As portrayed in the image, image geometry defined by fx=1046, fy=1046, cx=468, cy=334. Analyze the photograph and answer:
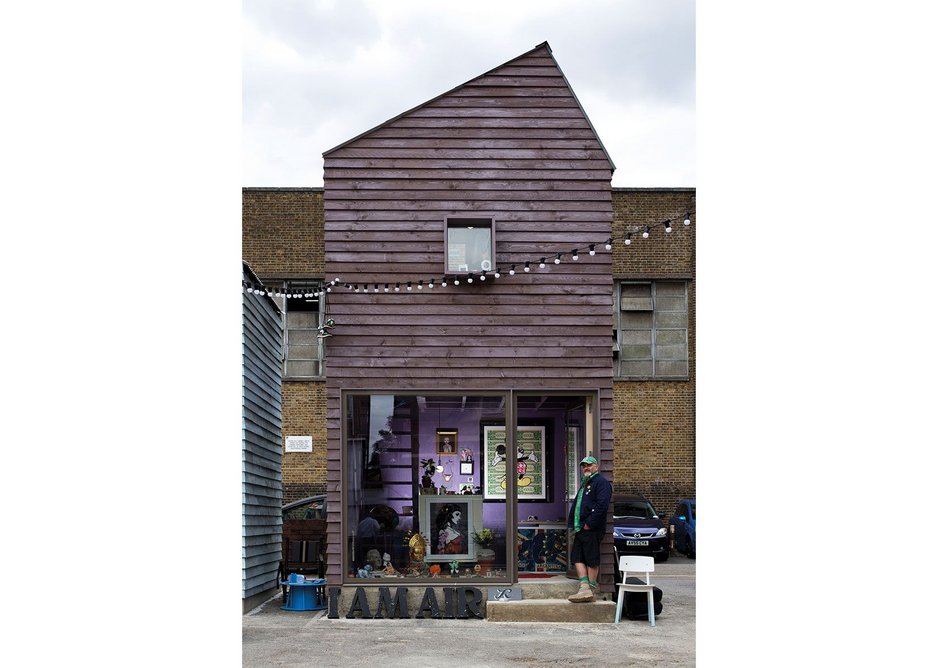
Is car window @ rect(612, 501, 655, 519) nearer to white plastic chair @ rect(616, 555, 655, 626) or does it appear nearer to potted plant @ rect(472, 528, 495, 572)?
potted plant @ rect(472, 528, 495, 572)

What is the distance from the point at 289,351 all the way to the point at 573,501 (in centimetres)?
1485

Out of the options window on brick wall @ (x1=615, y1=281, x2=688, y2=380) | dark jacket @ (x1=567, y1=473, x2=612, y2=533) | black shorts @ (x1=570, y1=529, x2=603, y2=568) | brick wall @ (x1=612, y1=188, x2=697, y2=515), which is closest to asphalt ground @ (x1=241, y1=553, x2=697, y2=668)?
black shorts @ (x1=570, y1=529, x2=603, y2=568)

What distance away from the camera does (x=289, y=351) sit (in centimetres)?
2714

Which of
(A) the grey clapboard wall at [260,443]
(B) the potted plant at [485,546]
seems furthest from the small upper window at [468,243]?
(B) the potted plant at [485,546]

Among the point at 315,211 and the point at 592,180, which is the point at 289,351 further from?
the point at 592,180

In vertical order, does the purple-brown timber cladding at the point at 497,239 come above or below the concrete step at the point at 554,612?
above

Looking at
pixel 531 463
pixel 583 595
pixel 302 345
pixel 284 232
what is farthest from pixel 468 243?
pixel 284 232

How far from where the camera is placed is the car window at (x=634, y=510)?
23.3m

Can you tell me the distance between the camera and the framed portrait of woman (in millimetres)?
13109

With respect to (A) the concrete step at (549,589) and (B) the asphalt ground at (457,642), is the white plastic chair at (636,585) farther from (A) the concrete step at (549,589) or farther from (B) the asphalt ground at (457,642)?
(A) the concrete step at (549,589)

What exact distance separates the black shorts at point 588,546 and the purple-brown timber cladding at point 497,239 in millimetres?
Answer: 334

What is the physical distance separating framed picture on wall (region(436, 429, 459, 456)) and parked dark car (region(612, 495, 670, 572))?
9.89 m

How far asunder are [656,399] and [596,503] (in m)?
15.1
